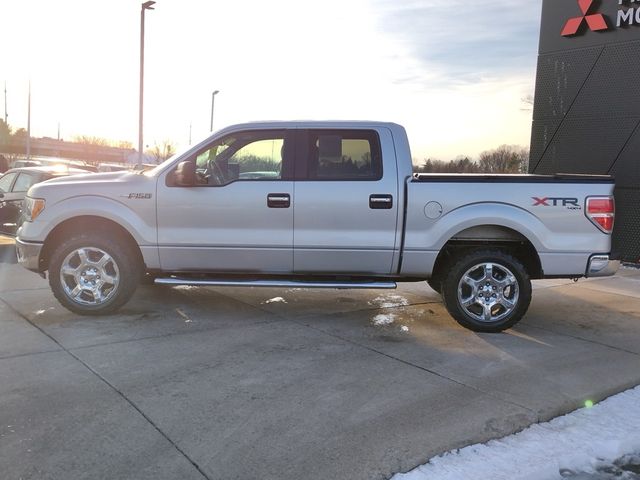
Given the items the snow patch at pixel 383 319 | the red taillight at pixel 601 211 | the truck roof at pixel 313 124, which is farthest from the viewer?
the snow patch at pixel 383 319

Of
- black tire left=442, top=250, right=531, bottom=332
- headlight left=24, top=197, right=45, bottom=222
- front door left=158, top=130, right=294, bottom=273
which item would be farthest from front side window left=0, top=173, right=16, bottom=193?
black tire left=442, top=250, right=531, bottom=332

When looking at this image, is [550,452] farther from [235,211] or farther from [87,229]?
[87,229]

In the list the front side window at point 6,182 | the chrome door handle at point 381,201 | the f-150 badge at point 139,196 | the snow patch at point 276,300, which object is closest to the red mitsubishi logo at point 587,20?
the chrome door handle at point 381,201

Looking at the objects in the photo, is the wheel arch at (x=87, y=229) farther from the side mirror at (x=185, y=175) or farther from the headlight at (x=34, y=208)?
the side mirror at (x=185, y=175)

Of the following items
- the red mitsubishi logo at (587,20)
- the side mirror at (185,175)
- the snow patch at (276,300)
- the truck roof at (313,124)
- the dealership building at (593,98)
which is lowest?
the snow patch at (276,300)

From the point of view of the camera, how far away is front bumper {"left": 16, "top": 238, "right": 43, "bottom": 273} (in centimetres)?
580

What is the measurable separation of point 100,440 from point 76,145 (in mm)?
102353

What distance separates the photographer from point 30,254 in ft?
19.1

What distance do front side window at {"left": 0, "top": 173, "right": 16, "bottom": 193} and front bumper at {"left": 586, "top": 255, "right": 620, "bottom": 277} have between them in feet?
33.5

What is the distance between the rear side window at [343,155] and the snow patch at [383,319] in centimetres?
156

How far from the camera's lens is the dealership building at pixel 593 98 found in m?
10.1

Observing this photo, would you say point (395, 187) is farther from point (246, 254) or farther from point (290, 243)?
point (246, 254)

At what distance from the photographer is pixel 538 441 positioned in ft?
11.3

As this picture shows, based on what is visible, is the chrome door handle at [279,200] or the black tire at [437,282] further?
the black tire at [437,282]
